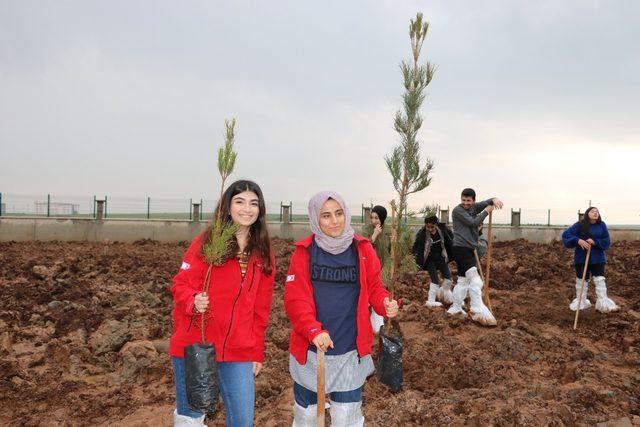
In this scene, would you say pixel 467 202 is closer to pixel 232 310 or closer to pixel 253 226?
pixel 253 226

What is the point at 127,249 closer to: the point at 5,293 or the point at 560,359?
the point at 5,293

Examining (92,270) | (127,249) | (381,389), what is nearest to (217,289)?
(381,389)

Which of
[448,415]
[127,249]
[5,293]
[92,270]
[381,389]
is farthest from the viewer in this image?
[127,249]

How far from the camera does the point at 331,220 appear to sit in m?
2.91

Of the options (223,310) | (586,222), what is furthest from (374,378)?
(586,222)

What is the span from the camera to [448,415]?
13.8 feet

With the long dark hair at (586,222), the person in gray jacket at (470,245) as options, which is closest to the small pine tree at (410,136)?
the person in gray jacket at (470,245)

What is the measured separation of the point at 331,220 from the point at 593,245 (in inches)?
265

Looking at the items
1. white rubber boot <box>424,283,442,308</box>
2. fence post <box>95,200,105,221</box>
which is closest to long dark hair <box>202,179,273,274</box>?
white rubber boot <box>424,283,442,308</box>

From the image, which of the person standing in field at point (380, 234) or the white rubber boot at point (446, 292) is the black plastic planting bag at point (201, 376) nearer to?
the person standing in field at point (380, 234)

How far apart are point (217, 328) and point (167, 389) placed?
121 inches

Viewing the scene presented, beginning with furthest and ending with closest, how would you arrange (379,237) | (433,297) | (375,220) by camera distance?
(433,297) → (375,220) → (379,237)

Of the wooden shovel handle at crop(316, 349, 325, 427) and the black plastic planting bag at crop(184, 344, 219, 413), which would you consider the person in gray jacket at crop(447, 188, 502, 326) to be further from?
the black plastic planting bag at crop(184, 344, 219, 413)

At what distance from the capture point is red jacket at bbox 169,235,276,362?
2.79 metres
